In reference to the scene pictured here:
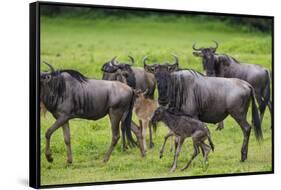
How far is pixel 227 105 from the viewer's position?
282 inches

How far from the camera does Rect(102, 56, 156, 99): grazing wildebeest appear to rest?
676cm

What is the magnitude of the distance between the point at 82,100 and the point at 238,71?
1.49m

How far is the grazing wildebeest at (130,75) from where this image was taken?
6.76 meters

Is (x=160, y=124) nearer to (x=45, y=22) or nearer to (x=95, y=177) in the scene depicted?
(x=95, y=177)

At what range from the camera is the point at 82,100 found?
6609 millimetres

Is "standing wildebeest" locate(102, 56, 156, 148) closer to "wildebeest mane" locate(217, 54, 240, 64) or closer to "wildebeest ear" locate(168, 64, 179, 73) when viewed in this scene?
"wildebeest ear" locate(168, 64, 179, 73)

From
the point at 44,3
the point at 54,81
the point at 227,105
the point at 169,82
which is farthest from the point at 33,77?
the point at 227,105

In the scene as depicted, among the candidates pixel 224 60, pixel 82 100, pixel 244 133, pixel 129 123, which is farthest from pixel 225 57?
pixel 82 100

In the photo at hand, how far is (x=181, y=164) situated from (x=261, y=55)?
4.09ft

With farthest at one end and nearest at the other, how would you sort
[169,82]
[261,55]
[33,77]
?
[261,55] → [169,82] → [33,77]

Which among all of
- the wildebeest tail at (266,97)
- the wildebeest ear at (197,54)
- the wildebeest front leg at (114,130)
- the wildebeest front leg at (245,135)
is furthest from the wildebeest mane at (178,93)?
the wildebeest tail at (266,97)

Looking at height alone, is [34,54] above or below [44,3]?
below

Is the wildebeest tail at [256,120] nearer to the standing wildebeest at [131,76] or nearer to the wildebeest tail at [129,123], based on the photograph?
the standing wildebeest at [131,76]

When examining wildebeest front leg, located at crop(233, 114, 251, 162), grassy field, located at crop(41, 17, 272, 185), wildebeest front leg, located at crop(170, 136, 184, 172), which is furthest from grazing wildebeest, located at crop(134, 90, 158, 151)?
wildebeest front leg, located at crop(233, 114, 251, 162)
